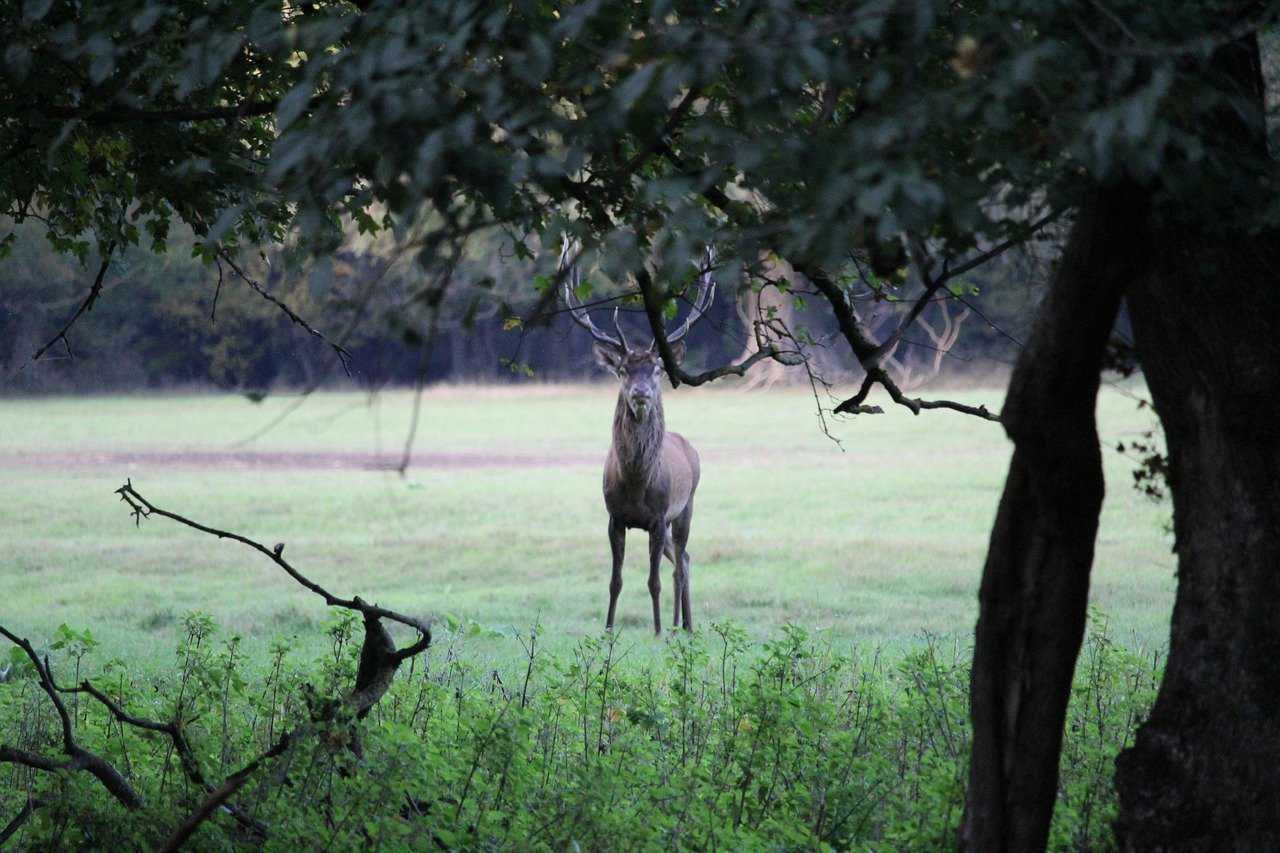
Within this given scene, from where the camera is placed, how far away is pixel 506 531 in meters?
15.9

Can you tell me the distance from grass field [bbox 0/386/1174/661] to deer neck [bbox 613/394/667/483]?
3.51 ft

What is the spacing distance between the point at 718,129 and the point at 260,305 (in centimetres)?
4083

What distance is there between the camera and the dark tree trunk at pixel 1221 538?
10.0 feet

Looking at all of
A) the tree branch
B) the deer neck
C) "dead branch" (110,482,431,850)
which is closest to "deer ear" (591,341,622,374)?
the deer neck

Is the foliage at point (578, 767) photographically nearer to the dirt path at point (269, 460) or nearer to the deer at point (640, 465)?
the deer at point (640, 465)

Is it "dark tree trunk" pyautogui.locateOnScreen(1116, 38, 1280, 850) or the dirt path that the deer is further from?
the dirt path

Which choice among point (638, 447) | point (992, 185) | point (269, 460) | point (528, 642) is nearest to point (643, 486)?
point (638, 447)

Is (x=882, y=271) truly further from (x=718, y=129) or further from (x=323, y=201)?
(x=323, y=201)

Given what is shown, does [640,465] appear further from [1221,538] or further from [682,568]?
[1221,538]

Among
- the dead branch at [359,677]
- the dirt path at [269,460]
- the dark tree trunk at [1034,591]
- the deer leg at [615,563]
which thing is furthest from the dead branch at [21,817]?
the dirt path at [269,460]

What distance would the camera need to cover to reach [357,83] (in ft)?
7.67

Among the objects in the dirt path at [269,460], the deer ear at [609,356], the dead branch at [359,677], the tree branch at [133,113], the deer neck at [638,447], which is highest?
the tree branch at [133,113]

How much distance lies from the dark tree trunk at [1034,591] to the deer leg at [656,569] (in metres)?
6.71

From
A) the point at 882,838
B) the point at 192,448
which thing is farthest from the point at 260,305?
the point at 882,838
